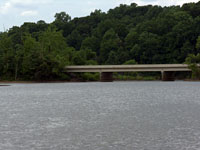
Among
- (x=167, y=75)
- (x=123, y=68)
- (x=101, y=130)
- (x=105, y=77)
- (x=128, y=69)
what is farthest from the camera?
(x=105, y=77)

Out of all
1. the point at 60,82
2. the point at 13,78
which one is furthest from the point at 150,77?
the point at 13,78

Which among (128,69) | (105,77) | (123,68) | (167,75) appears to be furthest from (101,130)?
(105,77)

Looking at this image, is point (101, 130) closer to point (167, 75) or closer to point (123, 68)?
point (123, 68)

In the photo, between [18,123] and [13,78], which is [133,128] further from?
[13,78]

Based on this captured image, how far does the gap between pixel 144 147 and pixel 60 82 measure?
123 meters

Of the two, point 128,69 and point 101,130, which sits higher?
point 128,69

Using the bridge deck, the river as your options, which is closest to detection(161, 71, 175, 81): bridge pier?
the bridge deck

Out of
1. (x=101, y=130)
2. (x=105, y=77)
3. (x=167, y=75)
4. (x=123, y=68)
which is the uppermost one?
(x=123, y=68)

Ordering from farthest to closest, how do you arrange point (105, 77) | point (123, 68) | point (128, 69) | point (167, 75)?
point (105, 77), point (167, 75), point (123, 68), point (128, 69)

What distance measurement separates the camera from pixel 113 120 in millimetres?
41625

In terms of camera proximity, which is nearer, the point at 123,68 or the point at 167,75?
the point at 123,68

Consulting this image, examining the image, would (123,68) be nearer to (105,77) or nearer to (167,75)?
(105,77)

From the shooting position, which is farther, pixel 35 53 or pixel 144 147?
pixel 35 53

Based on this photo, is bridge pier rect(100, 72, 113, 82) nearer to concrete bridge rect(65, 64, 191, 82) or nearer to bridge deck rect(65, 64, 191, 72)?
concrete bridge rect(65, 64, 191, 82)
